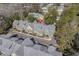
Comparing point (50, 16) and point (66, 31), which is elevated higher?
point (50, 16)

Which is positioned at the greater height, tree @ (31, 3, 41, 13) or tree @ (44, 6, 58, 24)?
tree @ (31, 3, 41, 13)

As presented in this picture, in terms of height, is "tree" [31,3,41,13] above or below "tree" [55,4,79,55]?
above

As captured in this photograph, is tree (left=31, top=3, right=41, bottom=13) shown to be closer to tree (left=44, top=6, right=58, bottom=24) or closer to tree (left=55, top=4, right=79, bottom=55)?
tree (left=44, top=6, right=58, bottom=24)

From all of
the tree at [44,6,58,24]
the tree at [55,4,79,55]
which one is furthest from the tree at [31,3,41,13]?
the tree at [55,4,79,55]

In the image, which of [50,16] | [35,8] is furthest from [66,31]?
[35,8]

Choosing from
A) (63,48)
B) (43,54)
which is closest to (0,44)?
(43,54)

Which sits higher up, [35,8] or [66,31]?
[35,8]

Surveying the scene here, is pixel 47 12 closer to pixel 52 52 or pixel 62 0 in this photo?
pixel 62 0

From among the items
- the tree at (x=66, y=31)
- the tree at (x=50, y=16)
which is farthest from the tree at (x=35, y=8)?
the tree at (x=66, y=31)

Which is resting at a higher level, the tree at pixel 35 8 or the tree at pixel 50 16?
the tree at pixel 35 8

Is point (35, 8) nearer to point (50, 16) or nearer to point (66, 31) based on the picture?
point (50, 16)

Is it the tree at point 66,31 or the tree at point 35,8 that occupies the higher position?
the tree at point 35,8

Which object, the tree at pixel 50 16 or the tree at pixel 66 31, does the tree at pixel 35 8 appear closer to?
the tree at pixel 50 16
